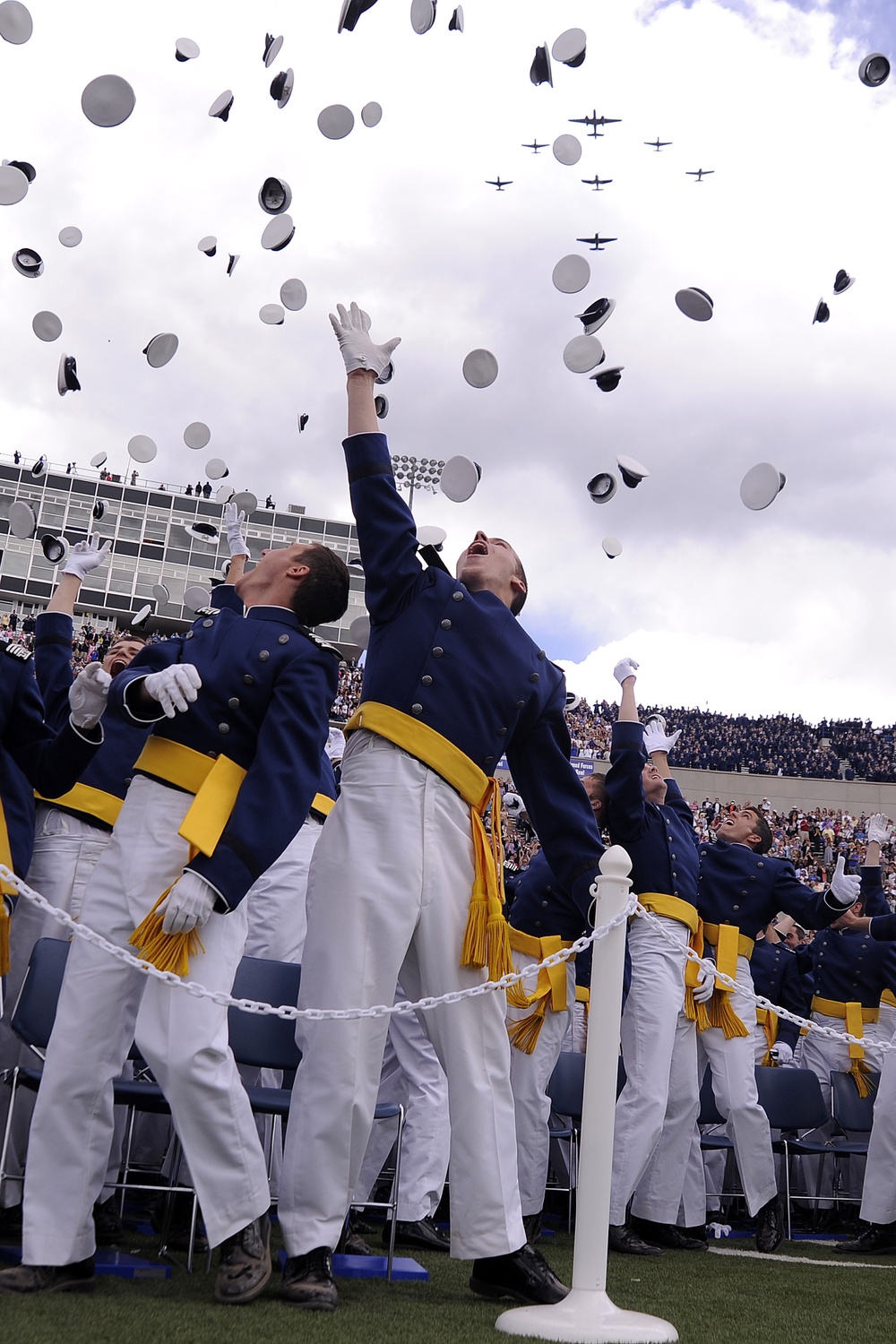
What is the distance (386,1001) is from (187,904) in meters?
0.59

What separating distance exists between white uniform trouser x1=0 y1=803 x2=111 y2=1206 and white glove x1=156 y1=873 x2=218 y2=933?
150 centimetres

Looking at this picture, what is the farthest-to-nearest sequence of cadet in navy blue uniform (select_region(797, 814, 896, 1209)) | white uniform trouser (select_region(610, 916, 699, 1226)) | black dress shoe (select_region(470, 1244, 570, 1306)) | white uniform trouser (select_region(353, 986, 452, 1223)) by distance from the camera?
cadet in navy blue uniform (select_region(797, 814, 896, 1209)) < white uniform trouser (select_region(610, 916, 699, 1226)) < white uniform trouser (select_region(353, 986, 452, 1223)) < black dress shoe (select_region(470, 1244, 570, 1306))

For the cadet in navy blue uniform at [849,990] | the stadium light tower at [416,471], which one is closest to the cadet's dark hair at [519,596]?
the cadet in navy blue uniform at [849,990]

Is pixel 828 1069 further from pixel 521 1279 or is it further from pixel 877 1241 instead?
pixel 521 1279

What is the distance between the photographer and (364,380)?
3410mm

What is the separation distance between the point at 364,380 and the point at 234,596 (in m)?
1.75

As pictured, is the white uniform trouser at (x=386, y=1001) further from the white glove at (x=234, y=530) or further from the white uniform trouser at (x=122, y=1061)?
the white glove at (x=234, y=530)

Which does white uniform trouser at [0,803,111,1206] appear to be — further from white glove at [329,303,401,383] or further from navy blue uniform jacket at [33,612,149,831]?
white glove at [329,303,401,383]

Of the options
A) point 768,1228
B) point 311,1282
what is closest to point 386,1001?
point 311,1282

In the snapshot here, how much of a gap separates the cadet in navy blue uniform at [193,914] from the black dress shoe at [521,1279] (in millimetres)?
598

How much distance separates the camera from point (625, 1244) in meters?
5.10

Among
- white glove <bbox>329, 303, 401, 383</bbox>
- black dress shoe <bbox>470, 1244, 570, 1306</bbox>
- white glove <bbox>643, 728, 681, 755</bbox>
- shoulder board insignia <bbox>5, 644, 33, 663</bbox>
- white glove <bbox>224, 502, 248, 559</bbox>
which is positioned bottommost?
black dress shoe <bbox>470, 1244, 570, 1306</bbox>

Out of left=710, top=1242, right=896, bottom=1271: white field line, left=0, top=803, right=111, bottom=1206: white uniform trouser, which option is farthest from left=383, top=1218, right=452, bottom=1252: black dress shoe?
left=710, top=1242, right=896, bottom=1271: white field line

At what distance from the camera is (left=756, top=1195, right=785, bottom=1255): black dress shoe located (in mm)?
5633
